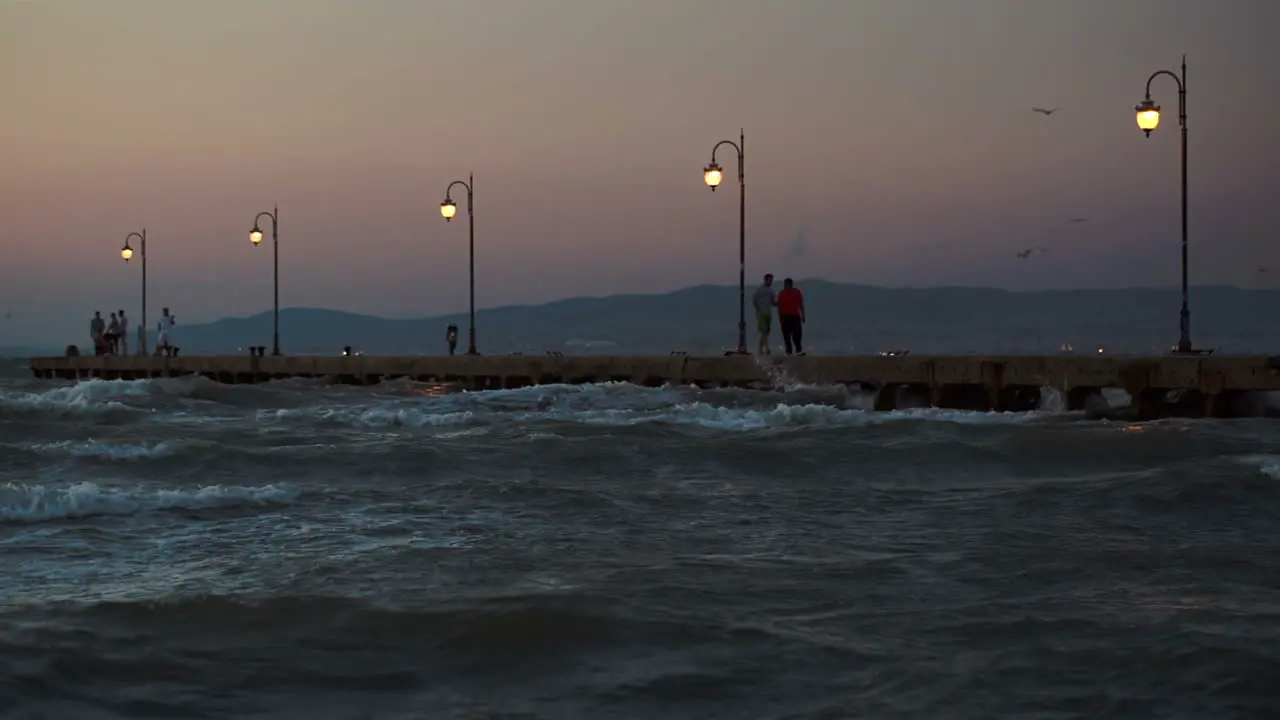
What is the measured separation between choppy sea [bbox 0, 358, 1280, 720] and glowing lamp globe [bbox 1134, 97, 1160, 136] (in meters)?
6.61

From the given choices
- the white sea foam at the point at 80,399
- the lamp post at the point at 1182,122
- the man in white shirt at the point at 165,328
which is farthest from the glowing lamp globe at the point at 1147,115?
the man in white shirt at the point at 165,328

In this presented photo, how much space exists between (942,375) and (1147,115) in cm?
462

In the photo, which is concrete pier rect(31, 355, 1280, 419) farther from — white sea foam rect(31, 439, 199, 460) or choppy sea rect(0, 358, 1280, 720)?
white sea foam rect(31, 439, 199, 460)

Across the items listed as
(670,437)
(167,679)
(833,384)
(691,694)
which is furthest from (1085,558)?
(833,384)

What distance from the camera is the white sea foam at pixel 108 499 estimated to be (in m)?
10.3

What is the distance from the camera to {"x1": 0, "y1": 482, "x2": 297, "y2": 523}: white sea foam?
10.3 m

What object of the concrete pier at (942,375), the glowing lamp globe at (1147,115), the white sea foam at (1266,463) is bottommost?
the white sea foam at (1266,463)

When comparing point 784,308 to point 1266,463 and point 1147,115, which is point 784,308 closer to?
point 1147,115

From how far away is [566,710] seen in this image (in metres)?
5.44

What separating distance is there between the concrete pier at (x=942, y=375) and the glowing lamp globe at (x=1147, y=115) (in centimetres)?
341

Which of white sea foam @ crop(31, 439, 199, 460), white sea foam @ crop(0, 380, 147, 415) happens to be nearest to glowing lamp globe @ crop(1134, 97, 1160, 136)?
white sea foam @ crop(31, 439, 199, 460)

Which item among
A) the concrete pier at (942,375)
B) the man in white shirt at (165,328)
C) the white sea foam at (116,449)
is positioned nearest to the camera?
the white sea foam at (116,449)

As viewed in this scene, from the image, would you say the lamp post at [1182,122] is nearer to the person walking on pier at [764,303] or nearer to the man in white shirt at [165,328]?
the person walking on pier at [764,303]

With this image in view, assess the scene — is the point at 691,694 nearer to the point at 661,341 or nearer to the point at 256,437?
the point at 256,437
